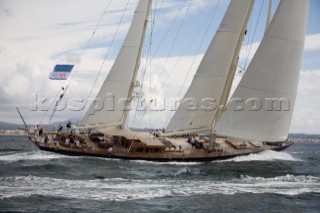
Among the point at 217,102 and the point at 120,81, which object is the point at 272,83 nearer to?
the point at 217,102

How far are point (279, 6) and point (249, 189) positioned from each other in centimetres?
1862

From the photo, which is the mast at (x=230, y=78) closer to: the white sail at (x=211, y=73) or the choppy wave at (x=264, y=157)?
the white sail at (x=211, y=73)

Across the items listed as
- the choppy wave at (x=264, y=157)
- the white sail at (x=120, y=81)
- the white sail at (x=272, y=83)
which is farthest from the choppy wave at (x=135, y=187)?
the white sail at (x=120, y=81)

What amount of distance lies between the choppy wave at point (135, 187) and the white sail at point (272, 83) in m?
8.37

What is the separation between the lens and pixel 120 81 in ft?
157

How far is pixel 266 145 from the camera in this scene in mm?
53281

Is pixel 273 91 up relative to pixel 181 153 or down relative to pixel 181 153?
up

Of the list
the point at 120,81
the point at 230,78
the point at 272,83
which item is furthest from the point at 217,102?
the point at 120,81

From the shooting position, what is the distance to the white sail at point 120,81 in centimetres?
4778

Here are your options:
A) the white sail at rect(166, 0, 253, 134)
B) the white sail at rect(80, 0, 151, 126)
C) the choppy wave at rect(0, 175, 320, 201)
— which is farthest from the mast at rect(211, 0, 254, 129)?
the choppy wave at rect(0, 175, 320, 201)

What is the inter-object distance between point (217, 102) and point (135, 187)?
20.3m

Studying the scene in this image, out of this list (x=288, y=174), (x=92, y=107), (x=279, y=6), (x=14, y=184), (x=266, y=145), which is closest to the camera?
(x=14, y=184)

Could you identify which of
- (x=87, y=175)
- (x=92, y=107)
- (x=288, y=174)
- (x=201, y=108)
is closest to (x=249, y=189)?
(x=288, y=174)

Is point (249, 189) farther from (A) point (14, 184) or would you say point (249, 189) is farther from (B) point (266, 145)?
(B) point (266, 145)
